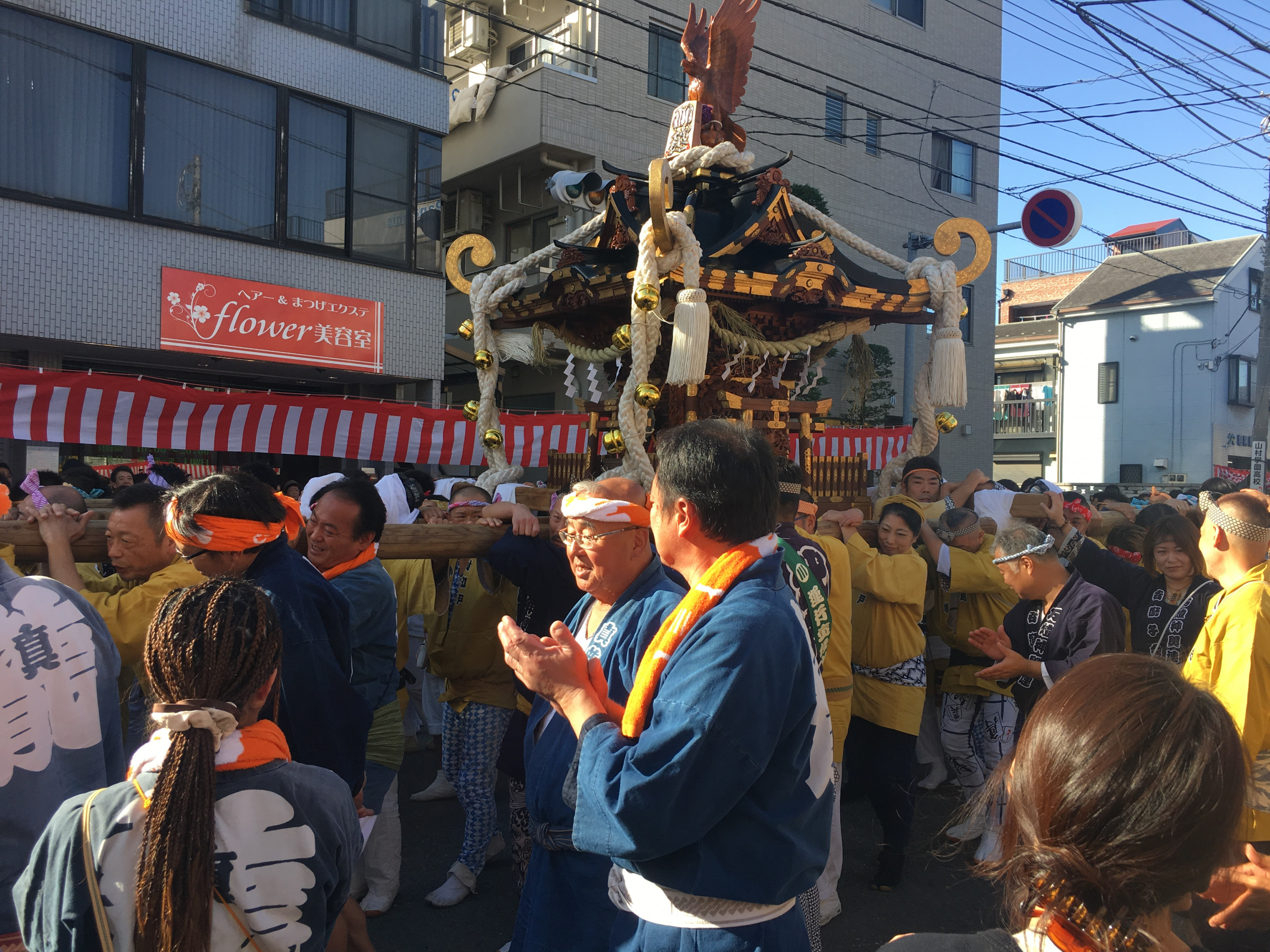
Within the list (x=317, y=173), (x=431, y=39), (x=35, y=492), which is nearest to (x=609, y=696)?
(x=35, y=492)

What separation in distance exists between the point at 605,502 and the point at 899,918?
2.55 m

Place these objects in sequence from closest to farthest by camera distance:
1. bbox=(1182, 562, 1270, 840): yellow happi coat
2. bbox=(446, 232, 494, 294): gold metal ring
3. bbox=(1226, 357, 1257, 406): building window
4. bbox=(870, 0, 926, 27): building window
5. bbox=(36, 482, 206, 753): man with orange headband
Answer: bbox=(1182, 562, 1270, 840): yellow happi coat, bbox=(36, 482, 206, 753): man with orange headband, bbox=(446, 232, 494, 294): gold metal ring, bbox=(870, 0, 926, 27): building window, bbox=(1226, 357, 1257, 406): building window

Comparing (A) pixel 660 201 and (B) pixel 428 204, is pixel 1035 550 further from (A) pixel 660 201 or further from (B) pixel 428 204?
(B) pixel 428 204

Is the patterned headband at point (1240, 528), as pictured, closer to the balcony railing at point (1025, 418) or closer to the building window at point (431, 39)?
the building window at point (431, 39)

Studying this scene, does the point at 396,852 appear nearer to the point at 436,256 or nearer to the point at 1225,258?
the point at 436,256

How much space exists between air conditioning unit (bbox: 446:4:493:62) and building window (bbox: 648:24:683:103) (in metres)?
3.31

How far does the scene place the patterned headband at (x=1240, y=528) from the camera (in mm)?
2812

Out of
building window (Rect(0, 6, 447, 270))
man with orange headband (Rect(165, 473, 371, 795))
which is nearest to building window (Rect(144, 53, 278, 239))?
building window (Rect(0, 6, 447, 270))

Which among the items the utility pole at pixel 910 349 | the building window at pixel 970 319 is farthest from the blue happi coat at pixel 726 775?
the building window at pixel 970 319

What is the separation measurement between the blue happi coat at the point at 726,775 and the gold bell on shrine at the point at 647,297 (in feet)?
8.17

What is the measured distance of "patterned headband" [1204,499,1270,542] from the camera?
2812 mm

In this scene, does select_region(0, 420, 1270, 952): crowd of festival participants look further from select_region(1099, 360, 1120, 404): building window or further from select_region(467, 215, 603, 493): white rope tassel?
select_region(1099, 360, 1120, 404): building window

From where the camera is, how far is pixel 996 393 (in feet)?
91.9

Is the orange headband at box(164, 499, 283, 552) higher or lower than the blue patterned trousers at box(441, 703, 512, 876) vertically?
higher
